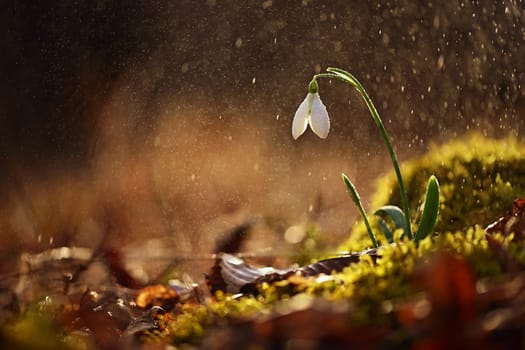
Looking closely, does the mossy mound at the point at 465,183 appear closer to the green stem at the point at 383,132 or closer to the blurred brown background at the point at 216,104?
the green stem at the point at 383,132

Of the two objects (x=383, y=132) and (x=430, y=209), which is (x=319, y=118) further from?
(x=430, y=209)

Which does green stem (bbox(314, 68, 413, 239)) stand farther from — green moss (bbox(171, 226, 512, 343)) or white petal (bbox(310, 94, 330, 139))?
green moss (bbox(171, 226, 512, 343))

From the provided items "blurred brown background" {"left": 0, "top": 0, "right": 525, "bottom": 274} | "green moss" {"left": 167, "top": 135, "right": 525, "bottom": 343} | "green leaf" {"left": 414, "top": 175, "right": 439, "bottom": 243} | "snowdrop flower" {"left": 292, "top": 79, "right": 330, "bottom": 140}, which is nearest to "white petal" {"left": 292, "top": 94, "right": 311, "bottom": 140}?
"snowdrop flower" {"left": 292, "top": 79, "right": 330, "bottom": 140}

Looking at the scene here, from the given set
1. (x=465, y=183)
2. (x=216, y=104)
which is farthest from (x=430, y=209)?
(x=216, y=104)

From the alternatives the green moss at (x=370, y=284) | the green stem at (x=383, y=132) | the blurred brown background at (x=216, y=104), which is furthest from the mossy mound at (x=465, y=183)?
the blurred brown background at (x=216, y=104)

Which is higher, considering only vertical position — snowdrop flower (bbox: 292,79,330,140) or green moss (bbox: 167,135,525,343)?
snowdrop flower (bbox: 292,79,330,140)
